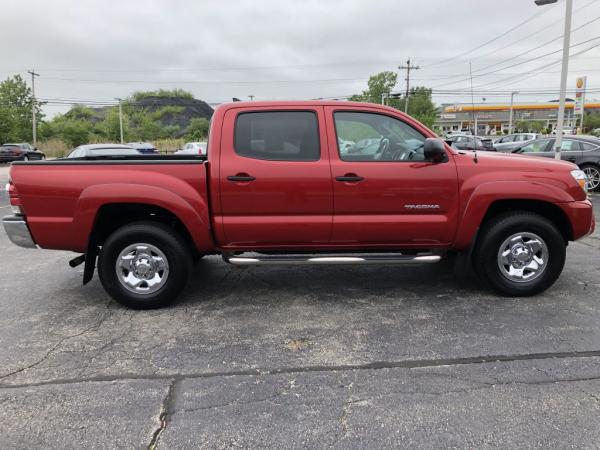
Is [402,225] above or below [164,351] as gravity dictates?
above

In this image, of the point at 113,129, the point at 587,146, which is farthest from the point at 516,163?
the point at 113,129

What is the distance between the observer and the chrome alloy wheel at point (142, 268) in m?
4.31

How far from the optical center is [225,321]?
4.12 meters

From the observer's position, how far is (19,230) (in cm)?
425

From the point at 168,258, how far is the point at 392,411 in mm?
2474

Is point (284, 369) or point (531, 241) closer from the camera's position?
point (284, 369)

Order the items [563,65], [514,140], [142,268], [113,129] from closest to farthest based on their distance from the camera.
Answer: [142,268] → [563,65] → [514,140] → [113,129]

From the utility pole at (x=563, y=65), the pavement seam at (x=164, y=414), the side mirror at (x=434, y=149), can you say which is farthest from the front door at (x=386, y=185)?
the utility pole at (x=563, y=65)

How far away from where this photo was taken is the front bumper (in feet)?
13.9

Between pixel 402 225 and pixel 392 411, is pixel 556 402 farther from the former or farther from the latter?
pixel 402 225

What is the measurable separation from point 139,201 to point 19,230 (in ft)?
3.85

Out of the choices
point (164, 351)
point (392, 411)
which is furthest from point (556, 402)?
point (164, 351)

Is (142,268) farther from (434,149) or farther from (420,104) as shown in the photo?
(420,104)

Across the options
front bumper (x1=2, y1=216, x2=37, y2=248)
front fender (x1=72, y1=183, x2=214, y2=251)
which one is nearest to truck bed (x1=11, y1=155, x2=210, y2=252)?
front fender (x1=72, y1=183, x2=214, y2=251)
